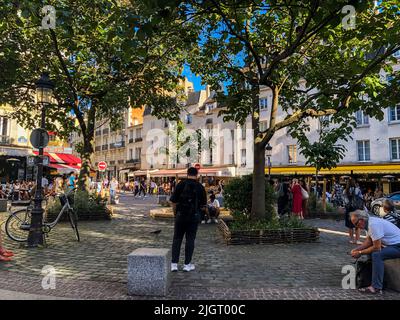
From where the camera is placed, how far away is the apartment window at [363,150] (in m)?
30.4

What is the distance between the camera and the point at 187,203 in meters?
5.82

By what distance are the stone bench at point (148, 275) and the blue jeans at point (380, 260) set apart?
2916 millimetres

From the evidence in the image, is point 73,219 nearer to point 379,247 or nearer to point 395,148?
A: point 379,247

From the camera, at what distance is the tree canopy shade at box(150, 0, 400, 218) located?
282 inches

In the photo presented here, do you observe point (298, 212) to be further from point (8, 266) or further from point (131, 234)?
point (8, 266)

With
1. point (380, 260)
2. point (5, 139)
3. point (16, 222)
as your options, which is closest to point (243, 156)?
point (5, 139)

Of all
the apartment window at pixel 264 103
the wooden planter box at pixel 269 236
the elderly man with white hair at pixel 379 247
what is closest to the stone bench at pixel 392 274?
the elderly man with white hair at pixel 379 247

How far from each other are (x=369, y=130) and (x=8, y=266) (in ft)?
101

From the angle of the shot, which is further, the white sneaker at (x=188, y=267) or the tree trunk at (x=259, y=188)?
the tree trunk at (x=259, y=188)

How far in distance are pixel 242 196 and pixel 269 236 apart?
202 cm

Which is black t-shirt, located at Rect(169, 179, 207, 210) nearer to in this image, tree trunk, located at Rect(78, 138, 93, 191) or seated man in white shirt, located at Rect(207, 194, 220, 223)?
seated man in white shirt, located at Rect(207, 194, 220, 223)

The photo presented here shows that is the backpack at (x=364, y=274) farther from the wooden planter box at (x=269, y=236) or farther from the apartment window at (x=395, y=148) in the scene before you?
the apartment window at (x=395, y=148)

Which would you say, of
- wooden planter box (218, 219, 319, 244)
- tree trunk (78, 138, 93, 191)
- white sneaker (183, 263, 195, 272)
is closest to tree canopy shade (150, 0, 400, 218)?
wooden planter box (218, 219, 319, 244)
